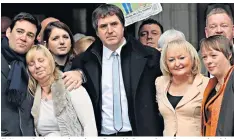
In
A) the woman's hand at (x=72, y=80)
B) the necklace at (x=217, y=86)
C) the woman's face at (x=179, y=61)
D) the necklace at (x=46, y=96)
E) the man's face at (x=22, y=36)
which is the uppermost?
the man's face at (x=22, y=36)

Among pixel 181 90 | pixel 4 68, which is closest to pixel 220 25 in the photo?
pixel 181 90

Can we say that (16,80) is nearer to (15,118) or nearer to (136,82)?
(15,118)

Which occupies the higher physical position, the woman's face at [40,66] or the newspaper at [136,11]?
the newspaper at [136,11]

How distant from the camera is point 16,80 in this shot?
413 cm

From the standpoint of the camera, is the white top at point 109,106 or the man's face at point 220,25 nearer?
the white top at point 109,106

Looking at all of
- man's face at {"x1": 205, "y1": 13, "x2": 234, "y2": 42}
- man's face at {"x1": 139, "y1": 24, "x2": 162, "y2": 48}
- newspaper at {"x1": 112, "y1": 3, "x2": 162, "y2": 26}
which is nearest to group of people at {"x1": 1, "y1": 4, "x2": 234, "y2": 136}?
man's face at {"x1": 205, "y1": 13, "x2": 234, "y2": 42}

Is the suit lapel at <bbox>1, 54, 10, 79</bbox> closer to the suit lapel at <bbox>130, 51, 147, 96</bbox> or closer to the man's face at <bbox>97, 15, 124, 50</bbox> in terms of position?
the man's face at <bbox>97, 15, 124, 50</bbox>

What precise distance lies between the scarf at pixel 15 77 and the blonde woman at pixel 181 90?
992 mm

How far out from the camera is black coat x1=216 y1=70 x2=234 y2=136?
3.73 meters

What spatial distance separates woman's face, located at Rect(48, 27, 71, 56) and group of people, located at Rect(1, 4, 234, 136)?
3.6 inches

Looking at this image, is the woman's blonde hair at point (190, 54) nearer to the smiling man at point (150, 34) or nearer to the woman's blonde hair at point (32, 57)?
the woman's blonde hair at point (32, 57)

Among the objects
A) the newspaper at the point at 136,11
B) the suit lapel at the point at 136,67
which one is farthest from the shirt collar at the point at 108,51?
the newspaper at the point at 136,11

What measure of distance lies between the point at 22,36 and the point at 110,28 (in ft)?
2.19

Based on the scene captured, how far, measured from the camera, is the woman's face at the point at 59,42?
174 inches
